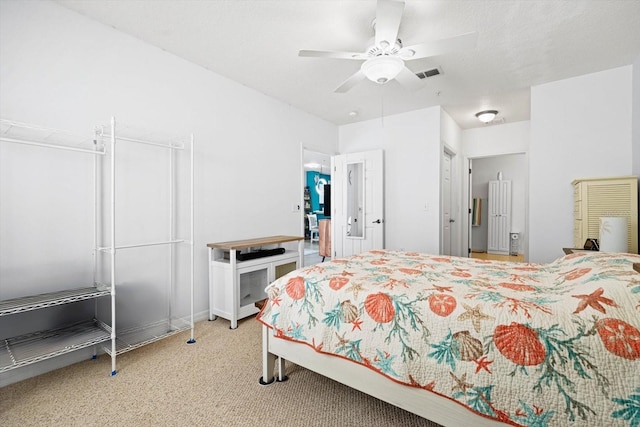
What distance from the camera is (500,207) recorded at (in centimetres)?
671

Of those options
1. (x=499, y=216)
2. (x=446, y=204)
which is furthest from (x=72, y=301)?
(x=499, y=216)

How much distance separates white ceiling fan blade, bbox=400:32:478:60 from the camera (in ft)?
6.06

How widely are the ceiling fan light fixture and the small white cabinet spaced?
1936 millimetres

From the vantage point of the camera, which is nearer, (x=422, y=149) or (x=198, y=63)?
(x=198, y=63)

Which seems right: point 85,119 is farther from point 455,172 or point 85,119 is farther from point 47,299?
point 455,172

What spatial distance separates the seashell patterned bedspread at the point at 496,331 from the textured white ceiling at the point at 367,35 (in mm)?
1877

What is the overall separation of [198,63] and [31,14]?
1230mm

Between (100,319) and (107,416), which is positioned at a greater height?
(100,319)

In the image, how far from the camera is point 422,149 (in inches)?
170

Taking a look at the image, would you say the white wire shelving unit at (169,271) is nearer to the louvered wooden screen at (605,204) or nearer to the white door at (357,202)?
the white door at (357,202)

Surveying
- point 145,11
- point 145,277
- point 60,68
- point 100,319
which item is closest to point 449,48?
point 145,11

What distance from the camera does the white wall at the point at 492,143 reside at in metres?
4.85

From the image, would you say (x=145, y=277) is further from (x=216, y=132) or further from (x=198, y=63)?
(x=198, y=63)

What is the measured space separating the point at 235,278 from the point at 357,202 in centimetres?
257
